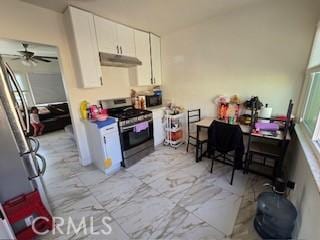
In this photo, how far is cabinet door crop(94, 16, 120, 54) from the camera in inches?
96.0

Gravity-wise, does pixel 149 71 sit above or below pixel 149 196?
above

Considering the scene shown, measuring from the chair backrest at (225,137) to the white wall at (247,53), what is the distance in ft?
2.85

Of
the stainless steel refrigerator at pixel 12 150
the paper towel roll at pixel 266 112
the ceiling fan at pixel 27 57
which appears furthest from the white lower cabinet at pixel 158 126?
the ceiling fan at pixel 27 57

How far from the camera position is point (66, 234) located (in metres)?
1.56

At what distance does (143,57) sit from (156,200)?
108 inches

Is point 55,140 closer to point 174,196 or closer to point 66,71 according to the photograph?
point 66,71

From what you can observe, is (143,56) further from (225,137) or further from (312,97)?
(312,97)

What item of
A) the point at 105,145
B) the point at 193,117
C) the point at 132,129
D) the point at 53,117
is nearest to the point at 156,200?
the point at 105,145

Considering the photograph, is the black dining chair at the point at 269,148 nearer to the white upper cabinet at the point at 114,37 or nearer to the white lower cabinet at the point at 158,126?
A: the white lower cabinet at the point at 158,126

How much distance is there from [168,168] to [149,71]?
215cm

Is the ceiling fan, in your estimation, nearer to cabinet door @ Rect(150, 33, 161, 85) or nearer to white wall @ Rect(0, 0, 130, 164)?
white wall @ Rect(0, 0, 130, 164)

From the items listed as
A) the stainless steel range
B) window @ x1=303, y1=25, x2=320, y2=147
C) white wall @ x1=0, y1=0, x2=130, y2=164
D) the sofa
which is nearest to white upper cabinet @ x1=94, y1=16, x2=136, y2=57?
white wall @ x1=0, y1=0, x2=130, y2=164

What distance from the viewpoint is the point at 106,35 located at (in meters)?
2.55

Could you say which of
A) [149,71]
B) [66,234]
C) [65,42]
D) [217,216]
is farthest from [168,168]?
[65,42]
